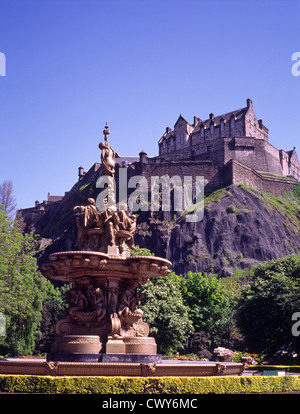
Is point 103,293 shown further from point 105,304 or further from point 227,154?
point 227,154

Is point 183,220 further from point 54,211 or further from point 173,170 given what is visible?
point 54,211

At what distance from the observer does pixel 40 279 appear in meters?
43.9

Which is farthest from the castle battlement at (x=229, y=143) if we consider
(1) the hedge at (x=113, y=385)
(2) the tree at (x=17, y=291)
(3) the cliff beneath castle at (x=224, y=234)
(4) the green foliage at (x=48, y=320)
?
(1) the hedge at (x=113, y=385)

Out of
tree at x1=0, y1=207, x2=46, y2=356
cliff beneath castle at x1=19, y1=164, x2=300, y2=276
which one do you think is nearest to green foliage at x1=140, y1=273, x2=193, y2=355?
tree at x1=0, y1=207, x2=46, y2=356

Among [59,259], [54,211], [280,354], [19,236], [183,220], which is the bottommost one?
[280,354]

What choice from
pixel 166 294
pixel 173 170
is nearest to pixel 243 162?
pixel 173 170

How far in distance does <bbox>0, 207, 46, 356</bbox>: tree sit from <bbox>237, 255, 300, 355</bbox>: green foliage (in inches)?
684

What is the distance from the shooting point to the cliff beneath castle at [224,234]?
8225cm

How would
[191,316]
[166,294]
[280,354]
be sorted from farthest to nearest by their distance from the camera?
[191,316] < [166,294] < [280,354]

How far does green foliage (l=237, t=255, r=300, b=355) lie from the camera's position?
129 ft

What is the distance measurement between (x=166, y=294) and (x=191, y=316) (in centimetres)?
1006

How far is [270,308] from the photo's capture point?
1617 inches

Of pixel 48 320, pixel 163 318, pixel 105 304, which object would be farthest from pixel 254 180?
pixel 105 304

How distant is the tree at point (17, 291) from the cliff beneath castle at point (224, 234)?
138ft
